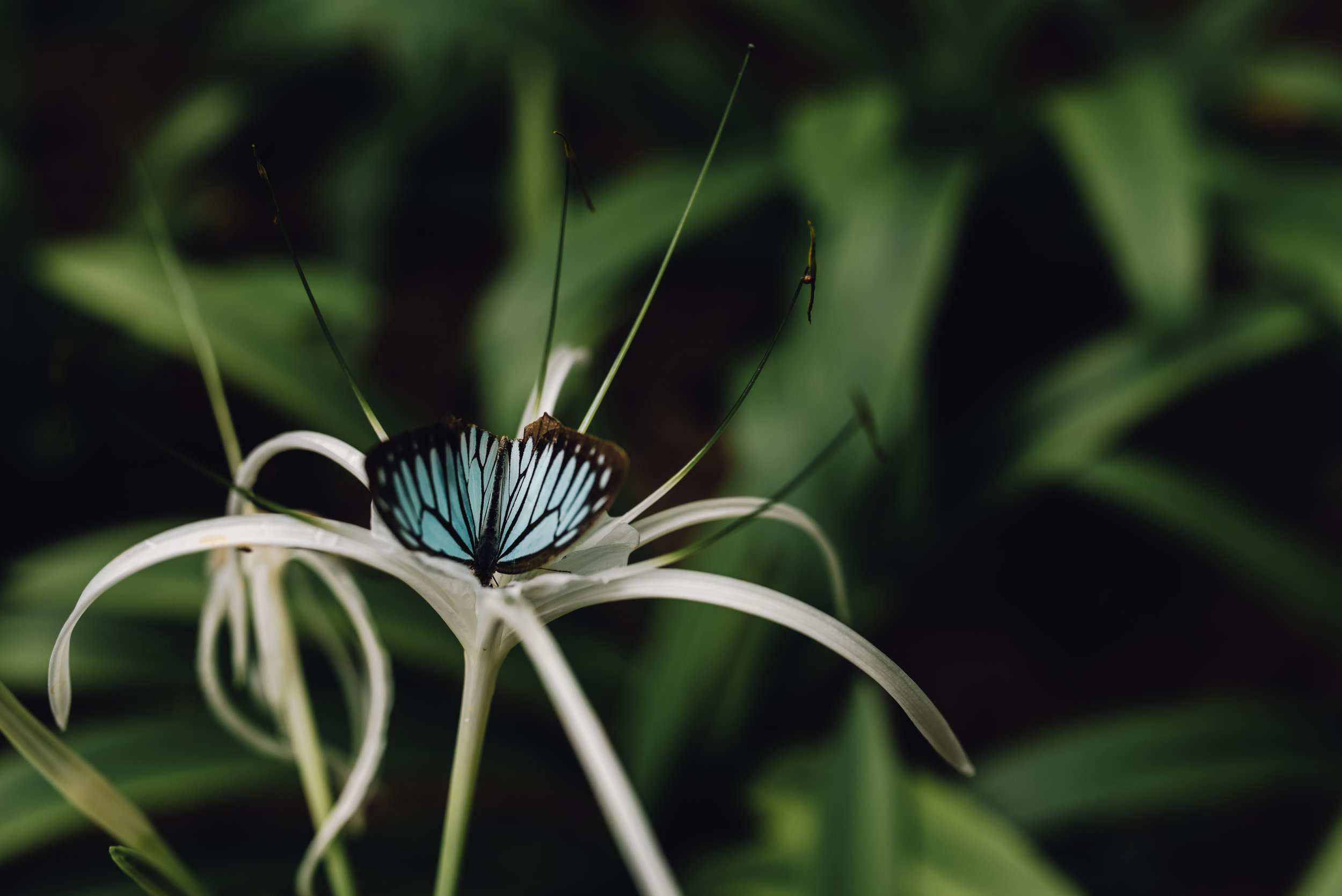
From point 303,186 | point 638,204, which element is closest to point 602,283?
point 638,204

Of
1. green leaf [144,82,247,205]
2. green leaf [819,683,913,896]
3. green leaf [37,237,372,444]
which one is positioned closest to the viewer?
green leaf [819,683,913,896]

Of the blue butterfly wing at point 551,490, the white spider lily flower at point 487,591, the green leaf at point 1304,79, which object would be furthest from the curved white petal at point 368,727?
the green leaf at point 1304,79

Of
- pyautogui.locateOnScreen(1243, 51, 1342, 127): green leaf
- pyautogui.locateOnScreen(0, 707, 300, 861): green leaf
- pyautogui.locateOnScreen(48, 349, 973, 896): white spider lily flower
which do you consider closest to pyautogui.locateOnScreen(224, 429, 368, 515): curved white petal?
pyautogui.locateOnScreen(48, 349, 973, 896): white spider lily flower

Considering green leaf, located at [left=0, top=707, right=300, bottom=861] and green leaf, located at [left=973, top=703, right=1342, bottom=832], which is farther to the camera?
green leaf, located at [left=973, top=703, right=1342, bottom=832]

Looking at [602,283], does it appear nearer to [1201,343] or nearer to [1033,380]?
[1033,380]

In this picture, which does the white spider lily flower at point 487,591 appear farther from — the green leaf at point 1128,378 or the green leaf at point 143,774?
the green leaf at point 1128,378

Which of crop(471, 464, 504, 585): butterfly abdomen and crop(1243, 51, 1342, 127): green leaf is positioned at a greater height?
crop(1243, 51, 1342, 127): green leaf

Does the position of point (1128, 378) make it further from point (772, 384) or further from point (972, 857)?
point (972, 857)

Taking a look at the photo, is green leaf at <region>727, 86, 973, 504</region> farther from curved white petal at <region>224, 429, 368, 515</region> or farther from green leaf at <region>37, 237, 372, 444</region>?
curved white petal at <region>224, 429, 368, 515</region>
